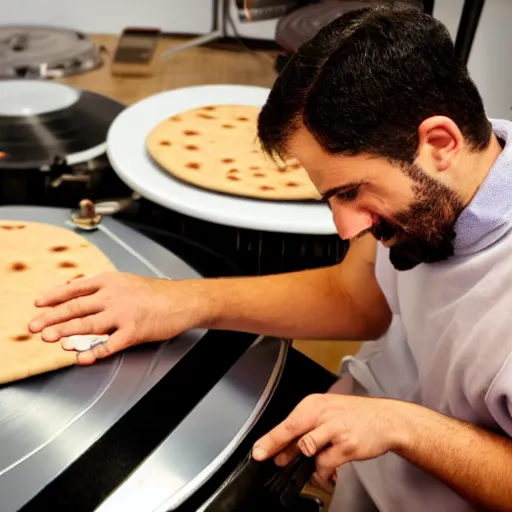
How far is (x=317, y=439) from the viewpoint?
76 cm

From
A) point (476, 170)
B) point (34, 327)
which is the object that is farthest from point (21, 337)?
point (476, 170)

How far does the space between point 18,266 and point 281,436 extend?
0.50 metres

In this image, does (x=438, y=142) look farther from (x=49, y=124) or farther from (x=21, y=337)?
(x=49, y=124)

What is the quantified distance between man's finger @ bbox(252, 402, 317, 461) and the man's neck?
342mm

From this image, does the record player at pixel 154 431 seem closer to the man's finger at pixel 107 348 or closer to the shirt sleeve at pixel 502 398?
the man's finger at pixel 107 348

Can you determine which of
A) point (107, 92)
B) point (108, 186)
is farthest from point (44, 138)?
point (107, 92)

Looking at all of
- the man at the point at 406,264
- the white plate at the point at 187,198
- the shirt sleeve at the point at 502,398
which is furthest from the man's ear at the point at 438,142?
the white plate at the point at 187,198

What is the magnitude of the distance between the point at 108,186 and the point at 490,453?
0.89 meters

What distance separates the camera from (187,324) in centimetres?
99

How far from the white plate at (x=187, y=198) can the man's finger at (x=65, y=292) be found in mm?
264

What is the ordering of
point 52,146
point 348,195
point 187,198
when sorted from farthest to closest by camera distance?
point 52,146 → point 187,198 → point 348,195

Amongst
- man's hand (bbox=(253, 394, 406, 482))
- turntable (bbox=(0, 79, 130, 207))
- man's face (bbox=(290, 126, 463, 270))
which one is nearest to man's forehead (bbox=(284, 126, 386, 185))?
man's face (bbox=(290, 126, 463, 270))

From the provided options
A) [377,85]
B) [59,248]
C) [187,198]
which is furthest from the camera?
[187,198]

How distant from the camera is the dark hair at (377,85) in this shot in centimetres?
75
